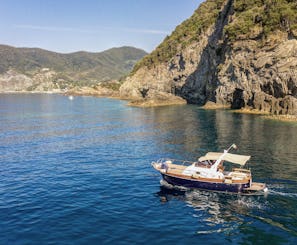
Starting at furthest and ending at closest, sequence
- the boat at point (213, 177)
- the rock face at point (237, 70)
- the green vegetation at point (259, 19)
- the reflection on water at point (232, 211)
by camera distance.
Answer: the green vegetation at point (259, 19) < the rock face at point (237, 70) < the boat at point (213, 177) < the reflection on water at point (232, 211)

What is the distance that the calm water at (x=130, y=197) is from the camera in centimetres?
2289

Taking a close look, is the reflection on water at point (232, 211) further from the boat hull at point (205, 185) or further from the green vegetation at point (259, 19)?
the green vegetation at point (259, 19)

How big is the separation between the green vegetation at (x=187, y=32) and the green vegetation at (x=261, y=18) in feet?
137

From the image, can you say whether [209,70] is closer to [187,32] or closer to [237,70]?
[237,70]

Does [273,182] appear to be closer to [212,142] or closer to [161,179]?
[161,179]

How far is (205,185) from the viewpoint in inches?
1264

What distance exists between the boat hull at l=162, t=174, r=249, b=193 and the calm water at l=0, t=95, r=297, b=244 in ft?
2.73

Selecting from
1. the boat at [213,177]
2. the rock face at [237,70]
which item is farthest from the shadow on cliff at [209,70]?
the boat at [213,177]

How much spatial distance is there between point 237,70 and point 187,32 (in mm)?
78641

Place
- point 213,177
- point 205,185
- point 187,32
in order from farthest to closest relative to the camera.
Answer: point 187,32, point 213,177, point 205,185

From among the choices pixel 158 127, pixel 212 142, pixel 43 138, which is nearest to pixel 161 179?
pixel 212 142

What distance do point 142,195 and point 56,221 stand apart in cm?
922

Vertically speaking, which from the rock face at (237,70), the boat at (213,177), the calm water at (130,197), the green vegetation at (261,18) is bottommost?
the calm water at (130,197)

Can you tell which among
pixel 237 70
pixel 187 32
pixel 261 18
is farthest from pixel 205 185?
pixel 187 32
